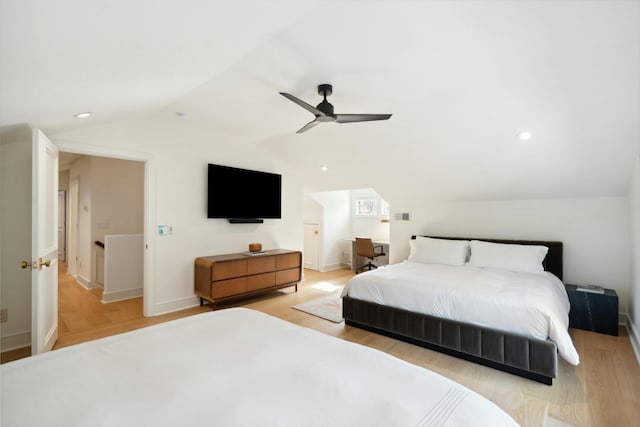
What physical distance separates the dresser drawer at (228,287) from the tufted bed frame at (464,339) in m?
1.56

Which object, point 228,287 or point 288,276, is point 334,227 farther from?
point 228,287

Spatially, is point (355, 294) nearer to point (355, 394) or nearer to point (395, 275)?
point (395, 275)

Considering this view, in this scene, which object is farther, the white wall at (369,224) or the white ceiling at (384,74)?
the white wall at (369,224)

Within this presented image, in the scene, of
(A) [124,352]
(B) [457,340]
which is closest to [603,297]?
(B) [457,340]

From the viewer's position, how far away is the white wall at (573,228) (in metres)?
3.77

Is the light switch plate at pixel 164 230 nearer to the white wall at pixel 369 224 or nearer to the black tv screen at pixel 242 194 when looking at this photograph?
the black tv screen at pixel 242 194

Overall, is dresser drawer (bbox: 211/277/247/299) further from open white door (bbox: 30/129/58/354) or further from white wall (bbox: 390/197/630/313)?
white wall (bbox: 390/197/630/313)

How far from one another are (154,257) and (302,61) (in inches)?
120

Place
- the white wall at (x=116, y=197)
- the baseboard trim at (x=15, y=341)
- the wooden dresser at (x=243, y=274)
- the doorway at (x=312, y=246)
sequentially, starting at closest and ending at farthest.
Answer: the baseboard trim at (x=15, y=341) < the wooden dresser at (x=243, y=274) < the white wall at (x=116, y=197) < the doorway at (x=312, y=246)

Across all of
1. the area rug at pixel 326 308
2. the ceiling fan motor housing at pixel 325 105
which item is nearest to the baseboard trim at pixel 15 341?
the area rug at pixel 326 308

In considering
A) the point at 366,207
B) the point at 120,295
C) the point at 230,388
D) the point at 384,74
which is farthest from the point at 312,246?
the point at 230,388

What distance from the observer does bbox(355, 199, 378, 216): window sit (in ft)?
23.6

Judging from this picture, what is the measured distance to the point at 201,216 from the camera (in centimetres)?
433

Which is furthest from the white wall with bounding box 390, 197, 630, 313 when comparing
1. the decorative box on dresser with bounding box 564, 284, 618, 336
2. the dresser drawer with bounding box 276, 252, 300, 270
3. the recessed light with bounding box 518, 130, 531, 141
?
the dresser drawer with bounding box 276, 252, 300, 270
